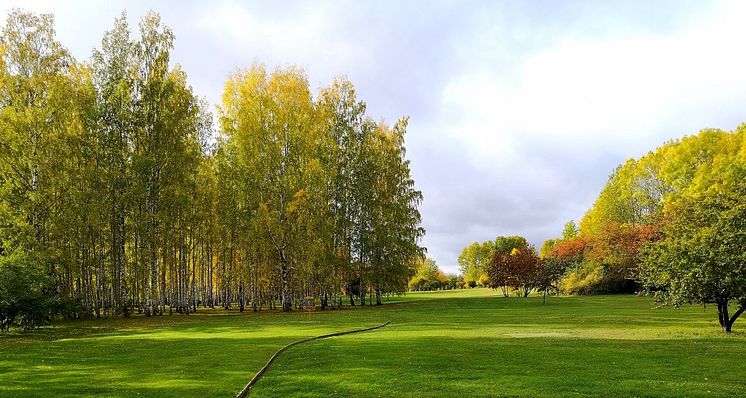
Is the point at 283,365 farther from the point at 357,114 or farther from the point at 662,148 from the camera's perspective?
the point at 662,148

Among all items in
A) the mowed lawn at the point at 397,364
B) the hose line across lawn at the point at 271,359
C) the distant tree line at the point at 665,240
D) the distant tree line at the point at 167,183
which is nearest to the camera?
the hose line across lawn at the point at 271,359

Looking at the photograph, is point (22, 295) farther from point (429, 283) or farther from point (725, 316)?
point (429, 283)

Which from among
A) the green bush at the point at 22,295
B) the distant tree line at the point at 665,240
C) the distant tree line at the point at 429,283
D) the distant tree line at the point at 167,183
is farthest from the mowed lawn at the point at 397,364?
the distant tree line at the point at 429,283

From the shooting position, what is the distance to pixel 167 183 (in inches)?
1705

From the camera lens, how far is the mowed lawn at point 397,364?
1281 cm

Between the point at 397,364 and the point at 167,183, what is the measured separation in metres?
34.1

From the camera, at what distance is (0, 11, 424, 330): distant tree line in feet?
119

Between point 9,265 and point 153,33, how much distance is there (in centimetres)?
2515

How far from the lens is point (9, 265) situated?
29734mm

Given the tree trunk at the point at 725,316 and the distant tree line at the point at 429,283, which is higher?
the tree trunk at the point at 725,316

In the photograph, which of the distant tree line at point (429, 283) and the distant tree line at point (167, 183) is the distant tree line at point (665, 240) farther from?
the distant tree line at point (167, 183)

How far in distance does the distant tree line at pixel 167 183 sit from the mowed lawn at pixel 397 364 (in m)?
14.2

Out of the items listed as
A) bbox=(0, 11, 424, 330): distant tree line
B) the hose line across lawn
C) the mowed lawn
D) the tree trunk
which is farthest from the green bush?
the tree trunk

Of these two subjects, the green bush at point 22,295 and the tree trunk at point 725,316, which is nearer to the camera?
the tree trunk at point 725,316
